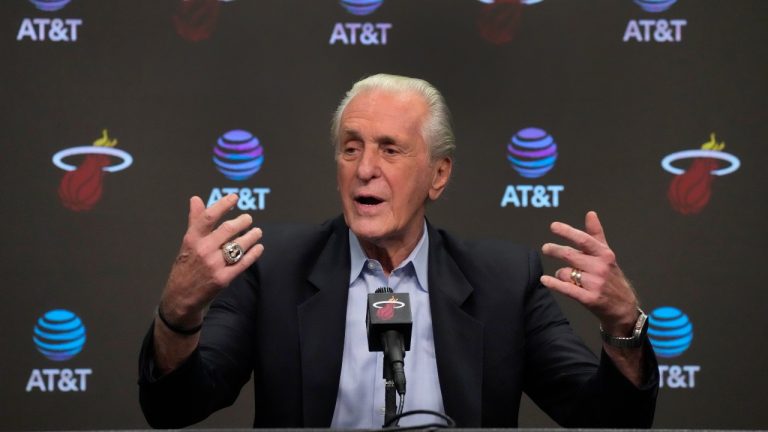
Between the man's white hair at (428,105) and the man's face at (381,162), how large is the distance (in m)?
0.02

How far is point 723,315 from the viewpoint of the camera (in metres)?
3.81

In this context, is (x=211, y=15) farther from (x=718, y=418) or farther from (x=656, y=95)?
(x=718, y=418)

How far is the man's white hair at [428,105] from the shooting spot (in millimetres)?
2713

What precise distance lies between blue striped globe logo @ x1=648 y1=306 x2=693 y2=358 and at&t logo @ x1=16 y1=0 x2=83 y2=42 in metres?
2.35

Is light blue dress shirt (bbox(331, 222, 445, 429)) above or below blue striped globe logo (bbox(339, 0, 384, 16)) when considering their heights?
below

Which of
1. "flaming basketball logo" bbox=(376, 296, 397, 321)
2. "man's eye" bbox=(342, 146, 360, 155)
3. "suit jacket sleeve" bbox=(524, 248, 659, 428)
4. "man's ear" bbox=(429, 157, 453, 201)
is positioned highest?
"man's eye" bbox=(342, 146, 360, 155)

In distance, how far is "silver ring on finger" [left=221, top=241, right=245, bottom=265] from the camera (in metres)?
2.18

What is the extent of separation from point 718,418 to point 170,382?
2329mm

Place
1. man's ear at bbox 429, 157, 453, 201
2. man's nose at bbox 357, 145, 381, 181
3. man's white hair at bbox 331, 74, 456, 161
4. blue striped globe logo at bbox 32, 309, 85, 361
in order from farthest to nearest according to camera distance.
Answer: blue striped globe logo at bbox 32, 309, 85, 361 → man's ear at bbox 429, 157, 453, 201 → man's white hair at bbox 331, 74, 456, 161 → man's nose at bbox 357, 145, 381, 181

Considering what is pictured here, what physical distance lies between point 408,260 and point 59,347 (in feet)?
5.33

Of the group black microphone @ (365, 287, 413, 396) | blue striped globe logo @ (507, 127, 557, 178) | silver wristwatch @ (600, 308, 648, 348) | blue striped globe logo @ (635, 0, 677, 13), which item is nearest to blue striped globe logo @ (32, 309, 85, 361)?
blue striped globe logo @ (507, 127, 557, 178)

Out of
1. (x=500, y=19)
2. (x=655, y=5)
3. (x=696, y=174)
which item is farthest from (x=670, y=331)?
(x=500, y=19)

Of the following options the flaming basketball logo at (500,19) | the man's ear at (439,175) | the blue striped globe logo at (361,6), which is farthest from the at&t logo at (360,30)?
the man's ear at (439,175)

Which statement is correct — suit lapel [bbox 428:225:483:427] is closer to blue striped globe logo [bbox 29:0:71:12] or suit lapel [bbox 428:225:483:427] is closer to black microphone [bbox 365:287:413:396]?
black microphone [bbox 365:287:413:396]
